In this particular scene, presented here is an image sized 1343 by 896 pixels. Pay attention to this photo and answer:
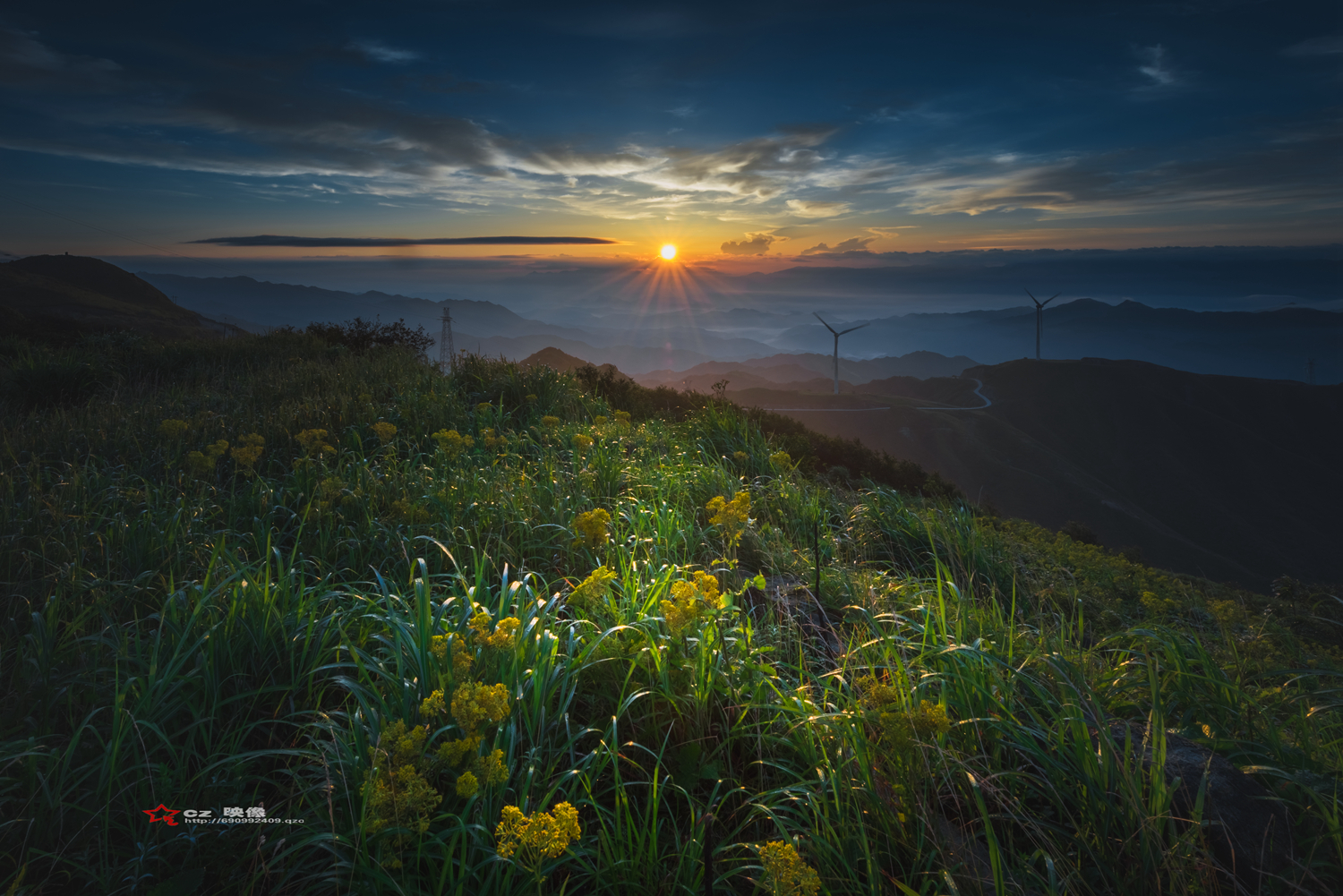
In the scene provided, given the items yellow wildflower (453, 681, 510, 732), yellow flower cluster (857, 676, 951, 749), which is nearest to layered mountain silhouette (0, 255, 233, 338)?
yellow wildflower (453, 681, 510, 732)

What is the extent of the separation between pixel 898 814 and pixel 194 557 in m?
4.32

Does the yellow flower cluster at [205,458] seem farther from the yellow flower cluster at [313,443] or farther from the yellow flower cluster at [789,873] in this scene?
the yellow flower cluster at [789,873]

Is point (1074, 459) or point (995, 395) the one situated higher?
point (995, 395)

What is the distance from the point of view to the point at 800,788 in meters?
2.30

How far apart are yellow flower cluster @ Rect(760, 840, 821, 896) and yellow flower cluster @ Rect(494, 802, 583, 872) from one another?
19.4 inches

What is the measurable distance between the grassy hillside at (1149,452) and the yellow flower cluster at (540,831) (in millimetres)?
78902

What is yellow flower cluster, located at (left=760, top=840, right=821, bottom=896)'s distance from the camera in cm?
153

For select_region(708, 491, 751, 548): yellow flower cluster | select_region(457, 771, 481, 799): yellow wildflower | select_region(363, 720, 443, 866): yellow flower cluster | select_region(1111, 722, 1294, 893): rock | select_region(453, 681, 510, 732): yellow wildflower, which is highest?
select_region(708, 491, 751, 548): yellow flower cluster

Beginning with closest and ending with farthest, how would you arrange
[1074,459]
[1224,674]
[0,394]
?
1. [1224,674]
2. [0,394]
3. [1074,459]

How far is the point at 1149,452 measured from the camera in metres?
123

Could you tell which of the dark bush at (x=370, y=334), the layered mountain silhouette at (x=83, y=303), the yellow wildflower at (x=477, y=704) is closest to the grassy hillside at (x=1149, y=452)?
the dark bush at (x=370, y=334)

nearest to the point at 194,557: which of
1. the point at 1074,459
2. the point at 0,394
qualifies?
the point at 0,394

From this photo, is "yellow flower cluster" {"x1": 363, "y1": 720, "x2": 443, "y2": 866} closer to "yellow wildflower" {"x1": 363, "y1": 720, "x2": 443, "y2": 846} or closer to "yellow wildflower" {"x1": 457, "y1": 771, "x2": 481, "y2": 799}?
"yellow wildflower" {"x1": 363, "y1": 720, "x2": 443, "y2": 846}

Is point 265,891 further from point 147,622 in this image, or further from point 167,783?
point 147,622
